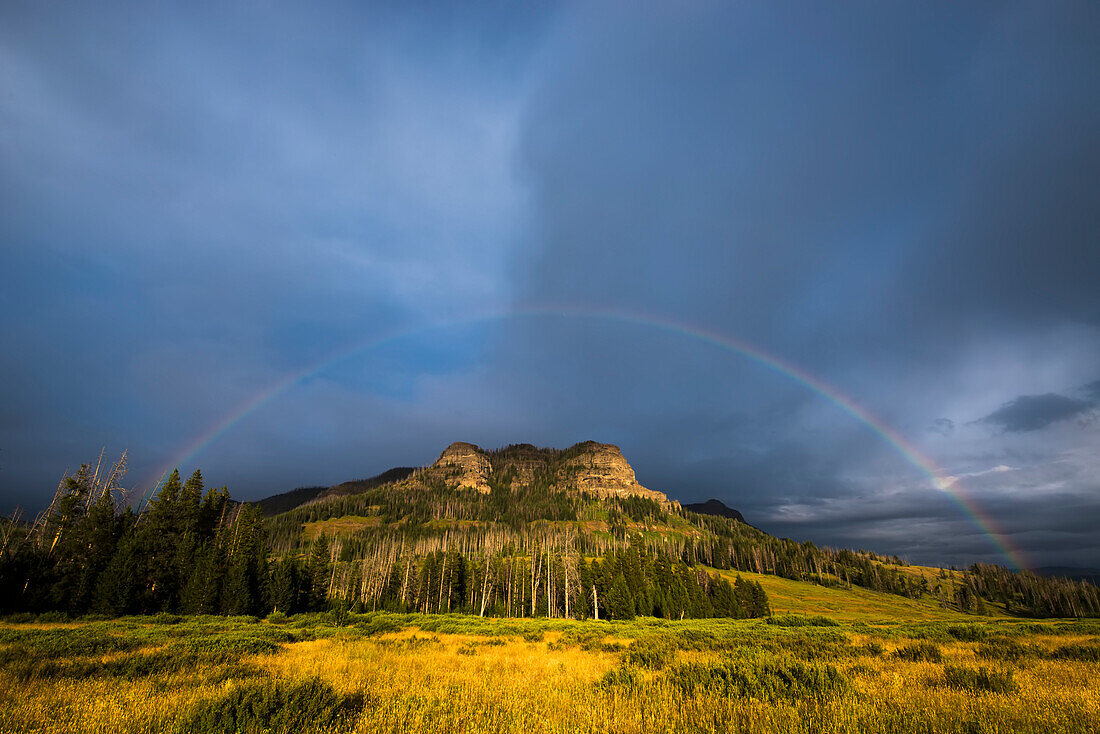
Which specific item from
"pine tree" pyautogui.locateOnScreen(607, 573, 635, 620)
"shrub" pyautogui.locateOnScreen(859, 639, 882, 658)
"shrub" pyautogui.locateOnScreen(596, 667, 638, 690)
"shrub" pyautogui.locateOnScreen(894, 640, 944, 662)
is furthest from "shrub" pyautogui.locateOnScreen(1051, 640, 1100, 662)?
"pine tree" pyautogui.locateOnScreen(607, 573, 635, 620)

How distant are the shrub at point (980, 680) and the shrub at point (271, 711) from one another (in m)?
14.8

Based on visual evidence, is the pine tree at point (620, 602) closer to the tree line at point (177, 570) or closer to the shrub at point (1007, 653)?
the tree line at point (177, 570)

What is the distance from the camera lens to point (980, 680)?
451 inches

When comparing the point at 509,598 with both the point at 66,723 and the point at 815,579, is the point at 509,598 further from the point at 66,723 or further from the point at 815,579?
the point at 815,579

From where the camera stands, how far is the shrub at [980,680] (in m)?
10.7

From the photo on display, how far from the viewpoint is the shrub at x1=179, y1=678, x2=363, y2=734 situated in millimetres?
7625

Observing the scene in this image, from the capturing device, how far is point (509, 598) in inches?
3115

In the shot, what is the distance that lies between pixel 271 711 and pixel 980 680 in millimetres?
17216

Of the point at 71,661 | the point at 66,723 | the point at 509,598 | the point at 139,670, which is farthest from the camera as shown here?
the point at 509,598

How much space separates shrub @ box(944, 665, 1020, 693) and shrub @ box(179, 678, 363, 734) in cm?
1485

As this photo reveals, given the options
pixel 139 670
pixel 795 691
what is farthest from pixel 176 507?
pixel 795 691

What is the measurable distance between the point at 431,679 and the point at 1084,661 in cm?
2348

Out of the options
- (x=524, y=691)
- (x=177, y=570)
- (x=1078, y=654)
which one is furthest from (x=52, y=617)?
(x=1078, y=654)

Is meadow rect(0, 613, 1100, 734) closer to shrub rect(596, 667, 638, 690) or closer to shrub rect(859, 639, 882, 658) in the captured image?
shrub rect(596, 667, 638, 690)
